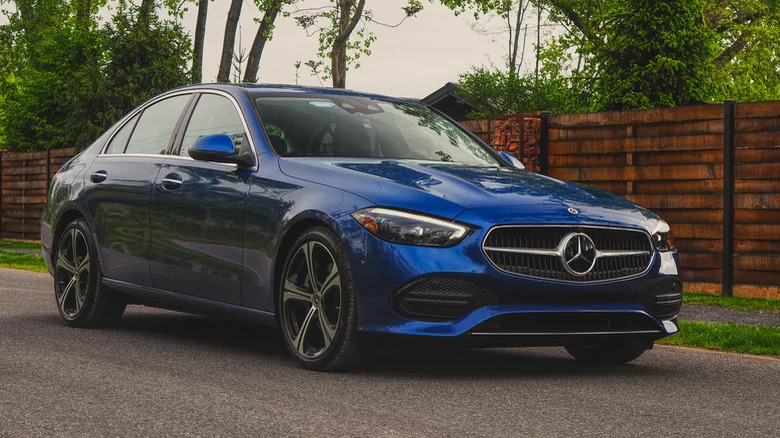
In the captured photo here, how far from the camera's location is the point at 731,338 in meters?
8.70

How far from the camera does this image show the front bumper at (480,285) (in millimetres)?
6223

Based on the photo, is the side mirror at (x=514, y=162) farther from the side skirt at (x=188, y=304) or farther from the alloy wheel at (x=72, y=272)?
the alloy wheel at (x=72, y=272)

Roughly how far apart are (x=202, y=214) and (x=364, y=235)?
5.30 ft

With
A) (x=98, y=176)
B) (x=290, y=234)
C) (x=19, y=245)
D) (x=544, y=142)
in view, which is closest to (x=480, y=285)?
(x=290, y=234)

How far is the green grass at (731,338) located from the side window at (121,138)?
4.09 metres

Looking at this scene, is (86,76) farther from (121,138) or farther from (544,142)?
(121,138)

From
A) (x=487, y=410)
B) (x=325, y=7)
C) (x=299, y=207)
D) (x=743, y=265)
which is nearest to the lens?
(x=487, y=410)

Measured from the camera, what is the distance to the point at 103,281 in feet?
28.7

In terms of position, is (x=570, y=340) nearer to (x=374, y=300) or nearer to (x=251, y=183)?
(x=374, y=300)

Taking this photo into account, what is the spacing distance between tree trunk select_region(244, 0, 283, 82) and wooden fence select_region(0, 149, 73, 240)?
20.5 feet

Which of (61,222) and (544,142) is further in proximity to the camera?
(544,142)

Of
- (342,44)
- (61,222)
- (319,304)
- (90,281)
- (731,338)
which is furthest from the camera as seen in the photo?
(342,44)

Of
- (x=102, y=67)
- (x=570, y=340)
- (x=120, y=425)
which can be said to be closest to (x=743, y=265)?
(x=570, y=340)

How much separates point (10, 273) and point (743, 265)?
9179 mm
